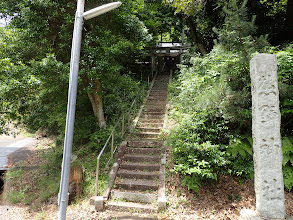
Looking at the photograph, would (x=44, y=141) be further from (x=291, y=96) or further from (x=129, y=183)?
(x=291, y=96)

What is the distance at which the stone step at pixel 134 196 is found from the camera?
16.5 feet

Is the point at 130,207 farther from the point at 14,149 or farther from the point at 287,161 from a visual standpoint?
the point at 14,149

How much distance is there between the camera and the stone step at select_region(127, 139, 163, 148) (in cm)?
694

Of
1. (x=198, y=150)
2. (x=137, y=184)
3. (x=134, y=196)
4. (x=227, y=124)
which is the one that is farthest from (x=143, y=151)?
(x=227, y=124)

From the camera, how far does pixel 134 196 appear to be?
5.11 meters

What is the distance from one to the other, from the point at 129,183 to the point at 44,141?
895cm

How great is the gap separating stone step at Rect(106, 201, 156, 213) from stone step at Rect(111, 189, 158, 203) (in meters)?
0.14

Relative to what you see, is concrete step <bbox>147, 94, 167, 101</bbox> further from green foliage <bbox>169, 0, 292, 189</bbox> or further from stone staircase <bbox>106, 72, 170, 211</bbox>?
green foliage <bbox>169, 0, 292, 189</bbox>

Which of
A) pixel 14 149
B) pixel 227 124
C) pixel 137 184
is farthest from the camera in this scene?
pixel 14 149

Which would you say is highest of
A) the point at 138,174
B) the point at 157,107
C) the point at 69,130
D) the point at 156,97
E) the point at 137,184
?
the point at 156,97

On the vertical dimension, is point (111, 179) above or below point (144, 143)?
below

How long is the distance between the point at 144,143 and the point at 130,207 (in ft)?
8.52

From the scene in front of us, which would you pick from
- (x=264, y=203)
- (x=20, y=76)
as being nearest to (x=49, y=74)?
(x=20, y=76)

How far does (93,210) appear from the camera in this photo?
15.6ft
